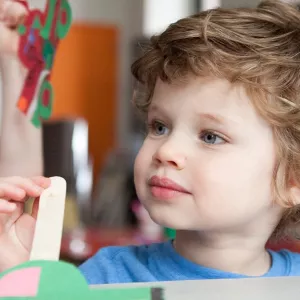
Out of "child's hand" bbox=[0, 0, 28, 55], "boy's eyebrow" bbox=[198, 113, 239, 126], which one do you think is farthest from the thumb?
"boy's eyebrow" bbox=[198, 113, 239, 126]

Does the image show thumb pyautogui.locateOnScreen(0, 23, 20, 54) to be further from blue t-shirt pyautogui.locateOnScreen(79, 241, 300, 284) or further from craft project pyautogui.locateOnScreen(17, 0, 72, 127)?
blue t-shirt pyautogui.locateOnScreen(79, 241, 300, 284)

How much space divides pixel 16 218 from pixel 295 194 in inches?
12.8

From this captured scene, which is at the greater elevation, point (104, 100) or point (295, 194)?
point (295, 194)

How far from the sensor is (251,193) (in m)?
0.70

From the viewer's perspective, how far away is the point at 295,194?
768 millimetres

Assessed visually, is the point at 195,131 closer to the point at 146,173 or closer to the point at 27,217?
the point at 146,173

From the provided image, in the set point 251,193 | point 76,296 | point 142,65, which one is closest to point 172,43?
point 142,65

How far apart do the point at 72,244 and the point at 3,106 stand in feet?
3.06

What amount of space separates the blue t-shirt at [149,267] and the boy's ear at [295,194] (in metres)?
0.09

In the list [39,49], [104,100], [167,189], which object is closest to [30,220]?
[167,189]

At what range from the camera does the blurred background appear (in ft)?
8.96

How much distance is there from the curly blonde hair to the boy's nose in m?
0.09

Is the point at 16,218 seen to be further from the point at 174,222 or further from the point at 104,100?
the point at 104,100

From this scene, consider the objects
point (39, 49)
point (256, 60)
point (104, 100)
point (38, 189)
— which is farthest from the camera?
point (104, 100)
